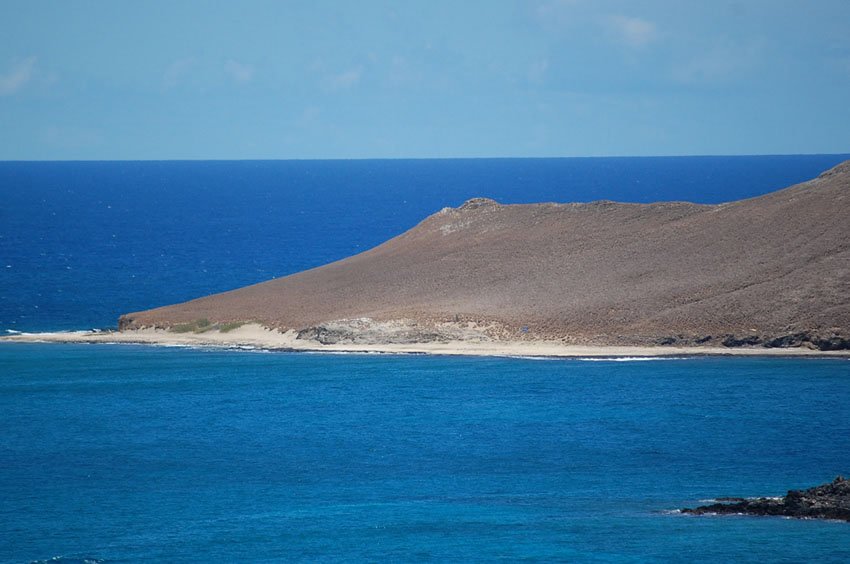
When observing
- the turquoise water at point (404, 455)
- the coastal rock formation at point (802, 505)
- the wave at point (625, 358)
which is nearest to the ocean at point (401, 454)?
the turquoise water at point (404, 455)

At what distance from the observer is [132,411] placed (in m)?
52.3

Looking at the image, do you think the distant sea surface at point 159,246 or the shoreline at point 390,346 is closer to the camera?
the shoreline at point 390,346

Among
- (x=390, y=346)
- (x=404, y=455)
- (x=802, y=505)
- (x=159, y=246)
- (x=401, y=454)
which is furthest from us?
(x=159, y=246)

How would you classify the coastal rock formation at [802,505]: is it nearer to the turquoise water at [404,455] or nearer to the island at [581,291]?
the turquoise water at [404,455]

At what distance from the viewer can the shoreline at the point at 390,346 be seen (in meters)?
61.9

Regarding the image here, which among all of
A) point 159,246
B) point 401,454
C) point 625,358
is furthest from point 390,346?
point 159,246

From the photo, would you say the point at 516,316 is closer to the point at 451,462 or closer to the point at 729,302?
the point at 729,302

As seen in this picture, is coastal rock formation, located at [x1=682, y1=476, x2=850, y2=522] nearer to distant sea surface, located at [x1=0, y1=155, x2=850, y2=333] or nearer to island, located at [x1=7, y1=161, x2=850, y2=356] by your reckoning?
island, located at [x1=7, y1=161, x2=850, y2=356]

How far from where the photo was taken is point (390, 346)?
2603 inches

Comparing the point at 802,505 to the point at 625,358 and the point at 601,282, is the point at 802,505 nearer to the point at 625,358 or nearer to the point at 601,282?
the point at 625,358

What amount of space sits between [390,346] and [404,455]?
22158 mm

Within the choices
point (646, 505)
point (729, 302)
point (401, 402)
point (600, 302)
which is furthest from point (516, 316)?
point (646, 505)

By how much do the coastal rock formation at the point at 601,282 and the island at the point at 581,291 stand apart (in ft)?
0.35

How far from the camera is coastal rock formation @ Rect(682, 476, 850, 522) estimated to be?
33719 mm
